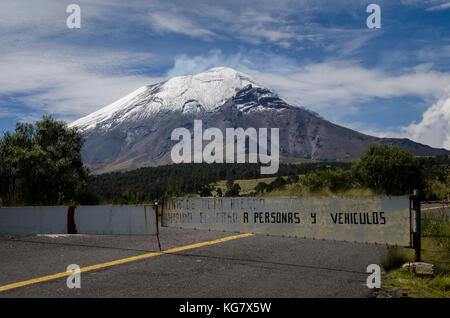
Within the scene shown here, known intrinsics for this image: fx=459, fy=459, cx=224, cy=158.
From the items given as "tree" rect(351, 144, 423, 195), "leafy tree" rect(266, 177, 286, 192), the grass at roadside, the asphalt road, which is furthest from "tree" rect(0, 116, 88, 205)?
"tree" rect(351, 144, 423, 195)

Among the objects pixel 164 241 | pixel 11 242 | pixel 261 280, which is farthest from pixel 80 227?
pixel 261 280

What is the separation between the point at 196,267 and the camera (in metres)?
7.62

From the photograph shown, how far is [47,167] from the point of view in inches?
1572

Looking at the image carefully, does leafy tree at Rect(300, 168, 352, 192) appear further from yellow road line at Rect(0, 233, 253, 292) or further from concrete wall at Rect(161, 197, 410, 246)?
concrete wall at Rect(161, 197, 410, 246)

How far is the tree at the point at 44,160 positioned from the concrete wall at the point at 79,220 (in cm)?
2049

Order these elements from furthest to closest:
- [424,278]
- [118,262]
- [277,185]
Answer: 1. [277,185]
2. [118,262]
3. [424,278]

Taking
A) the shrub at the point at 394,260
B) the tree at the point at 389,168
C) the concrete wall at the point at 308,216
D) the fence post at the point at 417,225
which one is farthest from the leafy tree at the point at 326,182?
the tree at the point at 389,168

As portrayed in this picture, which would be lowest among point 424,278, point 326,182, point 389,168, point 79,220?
point 424,278

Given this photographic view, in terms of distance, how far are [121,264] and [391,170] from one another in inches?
2521

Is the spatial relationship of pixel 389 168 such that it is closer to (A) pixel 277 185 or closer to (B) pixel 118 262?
(A) pixel 277 185

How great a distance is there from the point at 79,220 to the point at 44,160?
30.6 meters

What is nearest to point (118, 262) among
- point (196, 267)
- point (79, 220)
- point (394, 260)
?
point (196, 267)

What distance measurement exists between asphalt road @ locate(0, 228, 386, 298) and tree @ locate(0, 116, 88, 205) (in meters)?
23.9
